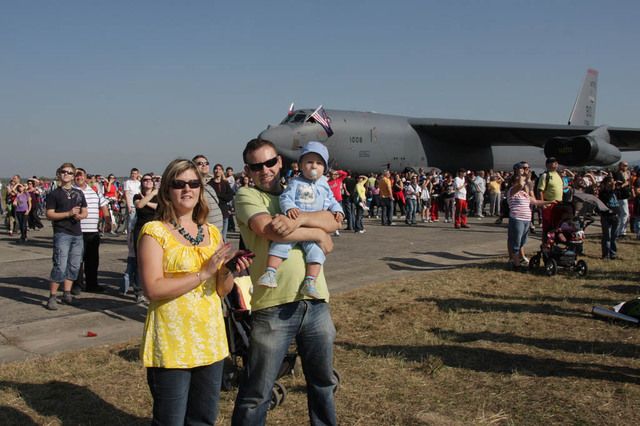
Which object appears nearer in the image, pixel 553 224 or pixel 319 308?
pixel 319 308

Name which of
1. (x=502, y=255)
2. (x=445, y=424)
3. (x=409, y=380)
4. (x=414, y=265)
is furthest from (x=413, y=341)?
(x=502, y=255)

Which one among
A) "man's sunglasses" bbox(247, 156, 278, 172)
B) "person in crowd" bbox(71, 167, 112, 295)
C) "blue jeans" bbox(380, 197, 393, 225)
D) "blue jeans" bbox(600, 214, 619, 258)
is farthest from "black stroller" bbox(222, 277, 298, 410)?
"blue jeans" bbox(380, 197, 393, 225)

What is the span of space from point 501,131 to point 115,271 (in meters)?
21.3

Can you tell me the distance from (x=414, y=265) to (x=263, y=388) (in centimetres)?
792

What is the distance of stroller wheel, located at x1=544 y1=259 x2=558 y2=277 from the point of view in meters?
9.14

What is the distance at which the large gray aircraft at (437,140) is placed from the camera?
1966cm

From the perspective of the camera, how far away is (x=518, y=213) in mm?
9570

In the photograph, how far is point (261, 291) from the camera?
3076mm

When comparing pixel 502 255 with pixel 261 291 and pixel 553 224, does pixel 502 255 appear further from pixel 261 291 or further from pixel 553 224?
pixel 261 291

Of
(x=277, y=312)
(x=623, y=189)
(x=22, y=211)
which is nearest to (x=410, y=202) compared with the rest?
(x=623, y=189)

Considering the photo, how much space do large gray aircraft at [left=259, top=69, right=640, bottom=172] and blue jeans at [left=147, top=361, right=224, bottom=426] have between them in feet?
57.7

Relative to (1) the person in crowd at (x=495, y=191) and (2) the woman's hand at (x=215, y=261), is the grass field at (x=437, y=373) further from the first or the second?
(1) the person in crowd at (x=495, y=191)

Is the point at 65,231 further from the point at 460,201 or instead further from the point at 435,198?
the point at 435,198

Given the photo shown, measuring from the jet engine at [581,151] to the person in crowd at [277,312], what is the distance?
18226mm
